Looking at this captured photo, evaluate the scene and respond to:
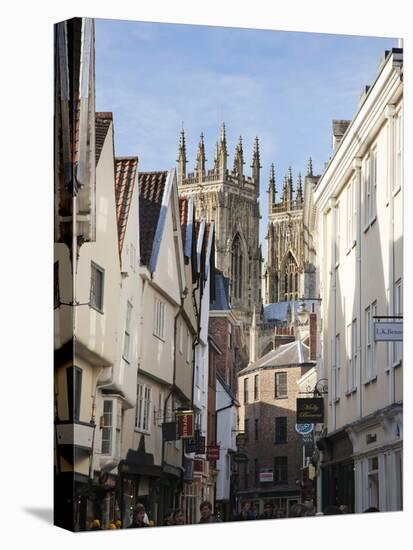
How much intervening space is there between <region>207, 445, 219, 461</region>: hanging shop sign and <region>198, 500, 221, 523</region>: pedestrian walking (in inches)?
25.3

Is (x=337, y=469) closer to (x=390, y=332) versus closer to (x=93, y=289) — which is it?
(x=390, y=332)

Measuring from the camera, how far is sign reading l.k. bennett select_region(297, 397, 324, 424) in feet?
74.7

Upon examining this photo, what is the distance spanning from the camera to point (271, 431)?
22.1 m

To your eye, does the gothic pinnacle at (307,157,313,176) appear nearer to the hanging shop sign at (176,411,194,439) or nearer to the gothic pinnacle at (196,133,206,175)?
the gothic pinnacle at (196,133,206,175)

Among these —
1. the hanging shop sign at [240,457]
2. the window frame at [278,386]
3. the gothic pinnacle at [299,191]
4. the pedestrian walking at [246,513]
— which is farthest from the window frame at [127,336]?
the gothic pinnacle at [299,191]

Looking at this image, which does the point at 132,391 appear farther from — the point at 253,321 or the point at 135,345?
the point at 253,321

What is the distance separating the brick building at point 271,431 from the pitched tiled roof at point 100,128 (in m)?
4.36

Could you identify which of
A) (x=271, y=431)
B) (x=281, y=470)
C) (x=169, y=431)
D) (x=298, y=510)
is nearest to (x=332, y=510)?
(x=298, y=510)

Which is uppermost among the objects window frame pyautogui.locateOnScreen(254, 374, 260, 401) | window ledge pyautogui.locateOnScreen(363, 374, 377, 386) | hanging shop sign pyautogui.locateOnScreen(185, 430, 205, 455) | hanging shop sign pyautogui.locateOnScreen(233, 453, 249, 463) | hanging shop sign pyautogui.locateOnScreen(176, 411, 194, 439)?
window ledge pyautogui.locateOnScreen(363, 374, 377, 386)

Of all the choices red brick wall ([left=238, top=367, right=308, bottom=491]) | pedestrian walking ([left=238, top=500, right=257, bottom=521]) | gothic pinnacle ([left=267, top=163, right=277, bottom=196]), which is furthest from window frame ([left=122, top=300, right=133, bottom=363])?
gothic pinnacle ([left=267, top=163, right=277, bottom=196])

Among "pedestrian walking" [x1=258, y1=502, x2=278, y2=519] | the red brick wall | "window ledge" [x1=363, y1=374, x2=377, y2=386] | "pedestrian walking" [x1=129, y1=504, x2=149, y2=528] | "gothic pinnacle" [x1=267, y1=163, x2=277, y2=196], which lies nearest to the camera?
"pedestrian walking" [x1=129, y1=504, x2=149, y2=528]

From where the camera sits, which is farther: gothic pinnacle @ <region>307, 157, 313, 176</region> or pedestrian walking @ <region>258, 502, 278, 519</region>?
gothic pinnacle @ <region>307, 157, 313, 176</region>

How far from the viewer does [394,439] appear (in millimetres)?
22812

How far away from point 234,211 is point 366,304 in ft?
8.48
